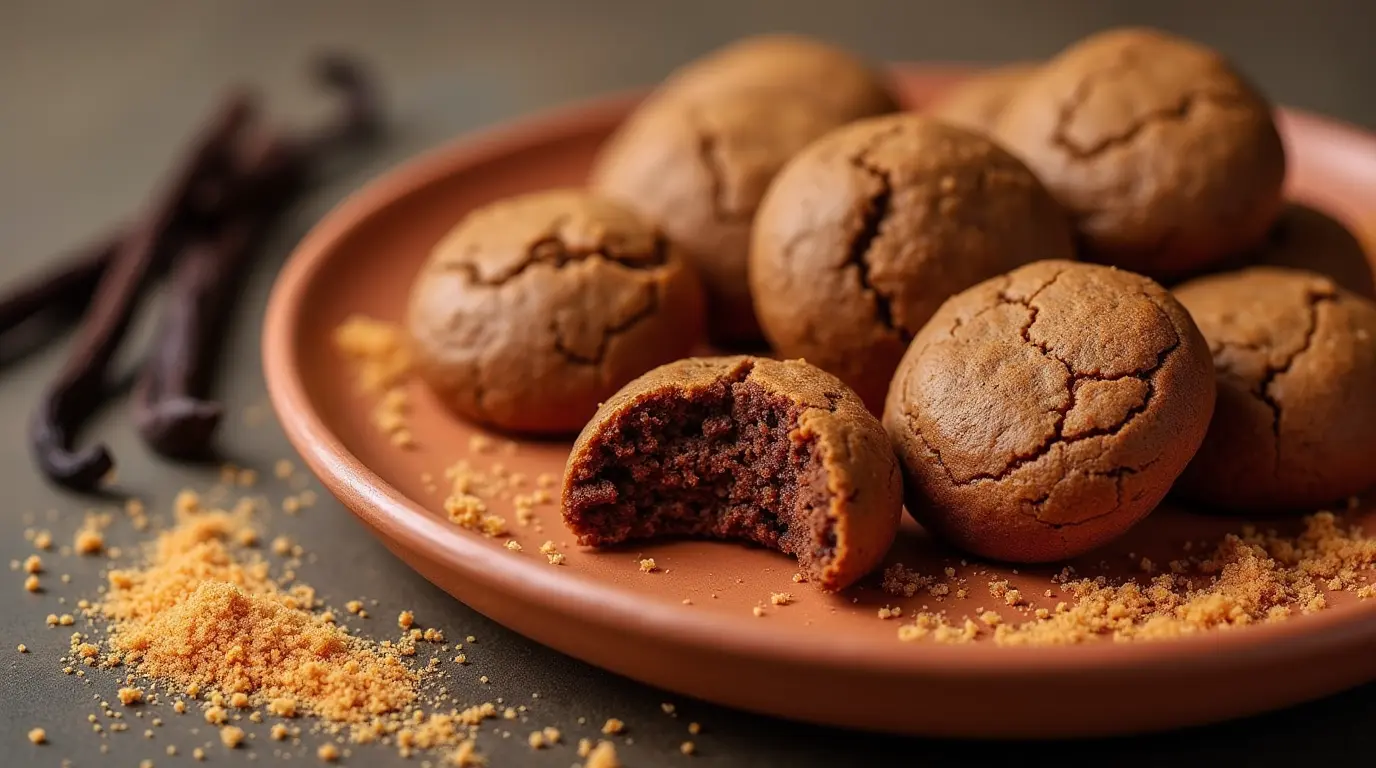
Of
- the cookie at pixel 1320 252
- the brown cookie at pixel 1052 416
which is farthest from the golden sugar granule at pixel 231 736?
the cookie at pixel 1320 252

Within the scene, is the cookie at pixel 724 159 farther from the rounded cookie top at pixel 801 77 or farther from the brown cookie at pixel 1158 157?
the brown cookie at pixel 1158 157

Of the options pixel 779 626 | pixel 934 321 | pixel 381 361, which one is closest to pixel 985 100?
pixel 934 321

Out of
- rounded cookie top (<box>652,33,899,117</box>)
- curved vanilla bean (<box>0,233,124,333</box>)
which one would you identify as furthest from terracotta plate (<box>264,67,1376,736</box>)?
rounded cookie top (<box>652,33,899,117</box>)

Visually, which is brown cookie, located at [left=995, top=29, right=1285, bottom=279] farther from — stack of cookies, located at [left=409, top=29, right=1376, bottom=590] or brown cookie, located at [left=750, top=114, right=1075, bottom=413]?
brown cookie, located at [left=750, top=114, right=1075, bottom=413]

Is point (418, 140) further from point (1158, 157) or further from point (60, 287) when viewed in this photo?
point (1158, 157)

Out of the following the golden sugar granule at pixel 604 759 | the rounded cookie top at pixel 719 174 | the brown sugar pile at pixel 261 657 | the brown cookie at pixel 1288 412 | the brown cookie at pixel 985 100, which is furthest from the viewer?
the brown cookie at pixel 985 100

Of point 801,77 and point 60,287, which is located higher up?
point 801,77

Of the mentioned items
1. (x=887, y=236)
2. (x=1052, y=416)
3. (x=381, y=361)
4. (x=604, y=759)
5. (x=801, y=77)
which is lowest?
(x=604, y=759)
